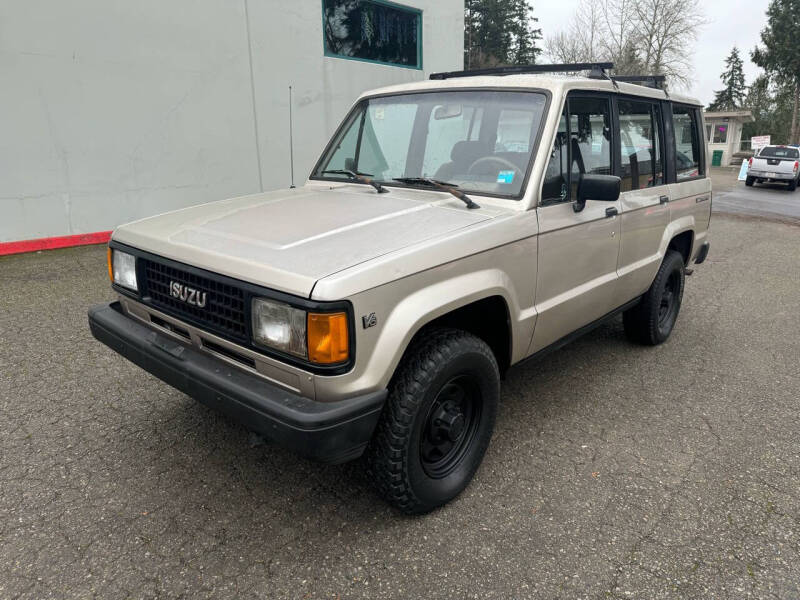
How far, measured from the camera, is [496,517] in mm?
2549

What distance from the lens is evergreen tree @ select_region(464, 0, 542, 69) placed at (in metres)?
44.2

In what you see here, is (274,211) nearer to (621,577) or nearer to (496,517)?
(496,517)

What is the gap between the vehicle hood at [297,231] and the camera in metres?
2.13

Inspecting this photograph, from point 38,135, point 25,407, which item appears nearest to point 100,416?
point 25,407

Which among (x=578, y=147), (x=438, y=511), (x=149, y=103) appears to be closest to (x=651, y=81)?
(x=578, y=147)

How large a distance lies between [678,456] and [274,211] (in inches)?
98.0

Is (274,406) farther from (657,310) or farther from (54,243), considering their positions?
(54,243)

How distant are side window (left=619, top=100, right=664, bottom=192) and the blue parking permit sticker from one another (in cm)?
111

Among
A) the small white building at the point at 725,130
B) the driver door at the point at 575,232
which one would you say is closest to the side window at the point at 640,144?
the driver door at the point at 575,232

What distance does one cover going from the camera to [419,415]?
91.0 inches

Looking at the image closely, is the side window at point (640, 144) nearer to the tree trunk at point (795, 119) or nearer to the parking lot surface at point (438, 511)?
the parking lot surface at point (438, 511)

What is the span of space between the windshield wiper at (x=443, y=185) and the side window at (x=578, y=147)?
417mm

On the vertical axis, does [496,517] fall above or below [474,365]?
below

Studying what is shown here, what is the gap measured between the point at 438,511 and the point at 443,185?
1604mm
